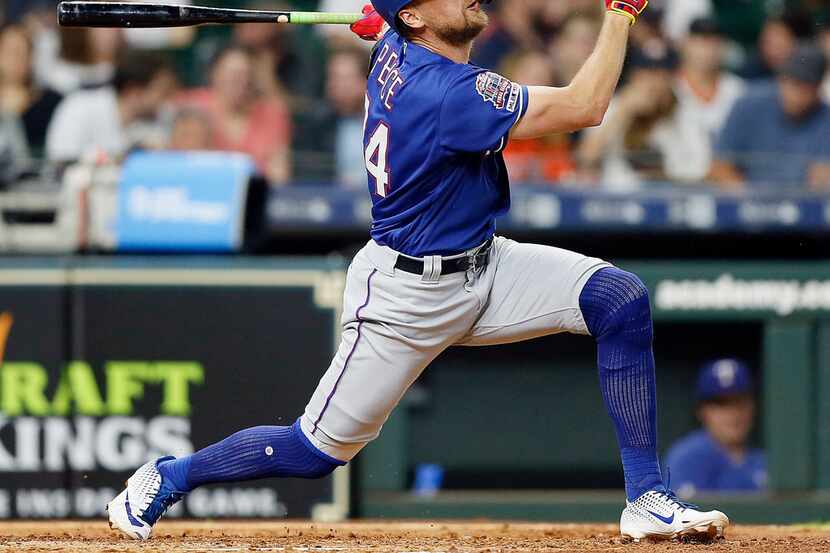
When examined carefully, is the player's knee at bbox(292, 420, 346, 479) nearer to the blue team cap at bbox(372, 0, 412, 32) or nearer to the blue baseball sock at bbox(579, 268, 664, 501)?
the blue baseball sock at bbox(579, 268, 664, 501)

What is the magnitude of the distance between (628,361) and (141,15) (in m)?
1.76

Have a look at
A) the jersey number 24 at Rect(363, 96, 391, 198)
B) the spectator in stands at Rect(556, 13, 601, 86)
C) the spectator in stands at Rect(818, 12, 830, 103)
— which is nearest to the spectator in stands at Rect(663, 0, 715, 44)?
the spectator in stands at Rect(556, 13, 601, 86)

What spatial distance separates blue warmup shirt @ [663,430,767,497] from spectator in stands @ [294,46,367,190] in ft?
6.67

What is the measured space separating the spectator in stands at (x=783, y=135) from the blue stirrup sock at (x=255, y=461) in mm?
3708

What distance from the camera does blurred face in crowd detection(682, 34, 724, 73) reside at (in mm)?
8203

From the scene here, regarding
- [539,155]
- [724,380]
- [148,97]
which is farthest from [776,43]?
[148,97]

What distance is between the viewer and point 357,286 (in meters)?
4.14

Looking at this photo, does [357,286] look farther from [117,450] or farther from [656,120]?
[656,120]

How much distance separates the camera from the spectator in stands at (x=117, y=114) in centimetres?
802

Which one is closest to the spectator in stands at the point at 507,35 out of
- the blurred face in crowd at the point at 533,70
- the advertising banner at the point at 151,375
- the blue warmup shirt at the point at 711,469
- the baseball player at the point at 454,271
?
the blurred face in crowd at the point at 533,70

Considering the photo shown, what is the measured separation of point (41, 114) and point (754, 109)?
3834 millimetres

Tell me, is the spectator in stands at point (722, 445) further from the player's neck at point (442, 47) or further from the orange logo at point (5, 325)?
the player's neck at point (442, 47)

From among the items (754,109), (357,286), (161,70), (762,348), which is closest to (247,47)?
(161,70)

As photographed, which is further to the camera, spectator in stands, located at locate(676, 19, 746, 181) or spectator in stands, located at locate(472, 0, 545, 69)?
spectator in stands, located at locate(472, 0, 545, 69)
